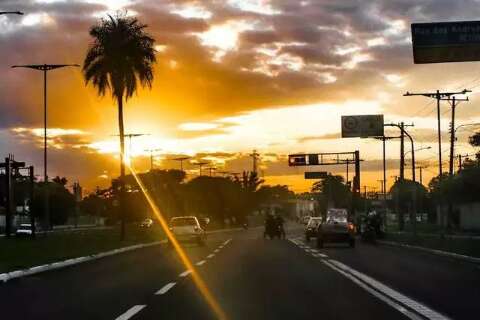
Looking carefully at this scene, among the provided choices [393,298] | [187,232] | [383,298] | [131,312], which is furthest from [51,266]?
[187,232]

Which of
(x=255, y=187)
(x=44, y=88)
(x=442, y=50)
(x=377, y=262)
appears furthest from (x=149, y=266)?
(x=255, y=187)

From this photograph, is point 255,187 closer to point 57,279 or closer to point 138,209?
point 138,209

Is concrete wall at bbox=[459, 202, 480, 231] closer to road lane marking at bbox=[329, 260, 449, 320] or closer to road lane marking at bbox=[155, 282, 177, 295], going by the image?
road lane marking at bbox=[329, 260, 449, 320]

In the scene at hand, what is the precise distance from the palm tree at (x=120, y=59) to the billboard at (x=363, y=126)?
107 ft

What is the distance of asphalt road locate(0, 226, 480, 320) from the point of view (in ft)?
41.3

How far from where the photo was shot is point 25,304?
14.6 meters

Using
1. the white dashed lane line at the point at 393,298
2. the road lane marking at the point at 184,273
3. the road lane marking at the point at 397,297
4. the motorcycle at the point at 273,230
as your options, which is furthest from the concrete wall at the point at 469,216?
the white dashed lane line at the point at 393,298

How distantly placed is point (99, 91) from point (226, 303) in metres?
37.7

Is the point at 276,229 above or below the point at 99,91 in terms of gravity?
below

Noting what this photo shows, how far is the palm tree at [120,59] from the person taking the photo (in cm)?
4834

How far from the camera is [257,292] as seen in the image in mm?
16141

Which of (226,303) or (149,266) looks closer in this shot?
(226,303)

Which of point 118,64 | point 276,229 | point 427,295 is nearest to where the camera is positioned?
point 427,295

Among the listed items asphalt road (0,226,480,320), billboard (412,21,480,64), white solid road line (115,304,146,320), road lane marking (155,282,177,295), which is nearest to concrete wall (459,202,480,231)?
billboard (412,21,480,64)
